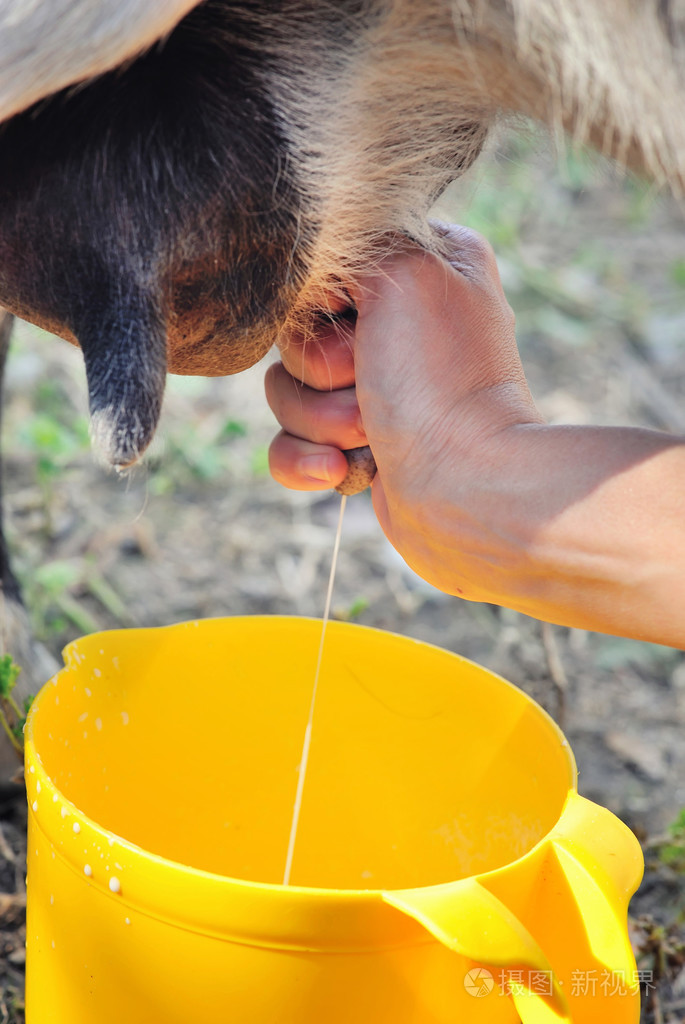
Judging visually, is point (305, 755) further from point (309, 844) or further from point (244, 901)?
point (244, 901)

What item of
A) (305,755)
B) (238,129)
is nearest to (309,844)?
(305,755)

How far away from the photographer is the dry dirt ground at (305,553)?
1.03m

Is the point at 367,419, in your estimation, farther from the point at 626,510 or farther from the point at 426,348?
the point at 626,510

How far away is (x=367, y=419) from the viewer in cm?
73

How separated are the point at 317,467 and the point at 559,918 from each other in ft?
1.16

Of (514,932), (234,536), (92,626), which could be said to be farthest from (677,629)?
(234,536)

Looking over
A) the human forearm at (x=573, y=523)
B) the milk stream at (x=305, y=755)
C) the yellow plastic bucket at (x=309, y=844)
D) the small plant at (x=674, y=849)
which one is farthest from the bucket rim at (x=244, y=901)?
the small plant at (x=674, y=849)

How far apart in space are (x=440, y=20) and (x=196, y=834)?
2.21 ft

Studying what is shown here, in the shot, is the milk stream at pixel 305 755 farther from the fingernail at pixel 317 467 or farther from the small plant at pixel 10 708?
the small plant at pixel 10 708

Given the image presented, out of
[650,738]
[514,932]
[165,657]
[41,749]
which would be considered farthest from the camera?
[650,738]

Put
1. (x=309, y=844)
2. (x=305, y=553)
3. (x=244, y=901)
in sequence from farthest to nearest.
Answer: (x=305, y=553) < (x=309, y=844) < (x=244, y=901)

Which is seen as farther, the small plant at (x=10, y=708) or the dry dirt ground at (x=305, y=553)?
the dry dirt ground at (x=305, y=553)

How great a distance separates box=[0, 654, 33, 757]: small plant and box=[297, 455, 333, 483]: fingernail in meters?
0.26

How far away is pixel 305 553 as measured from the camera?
5.14ft
